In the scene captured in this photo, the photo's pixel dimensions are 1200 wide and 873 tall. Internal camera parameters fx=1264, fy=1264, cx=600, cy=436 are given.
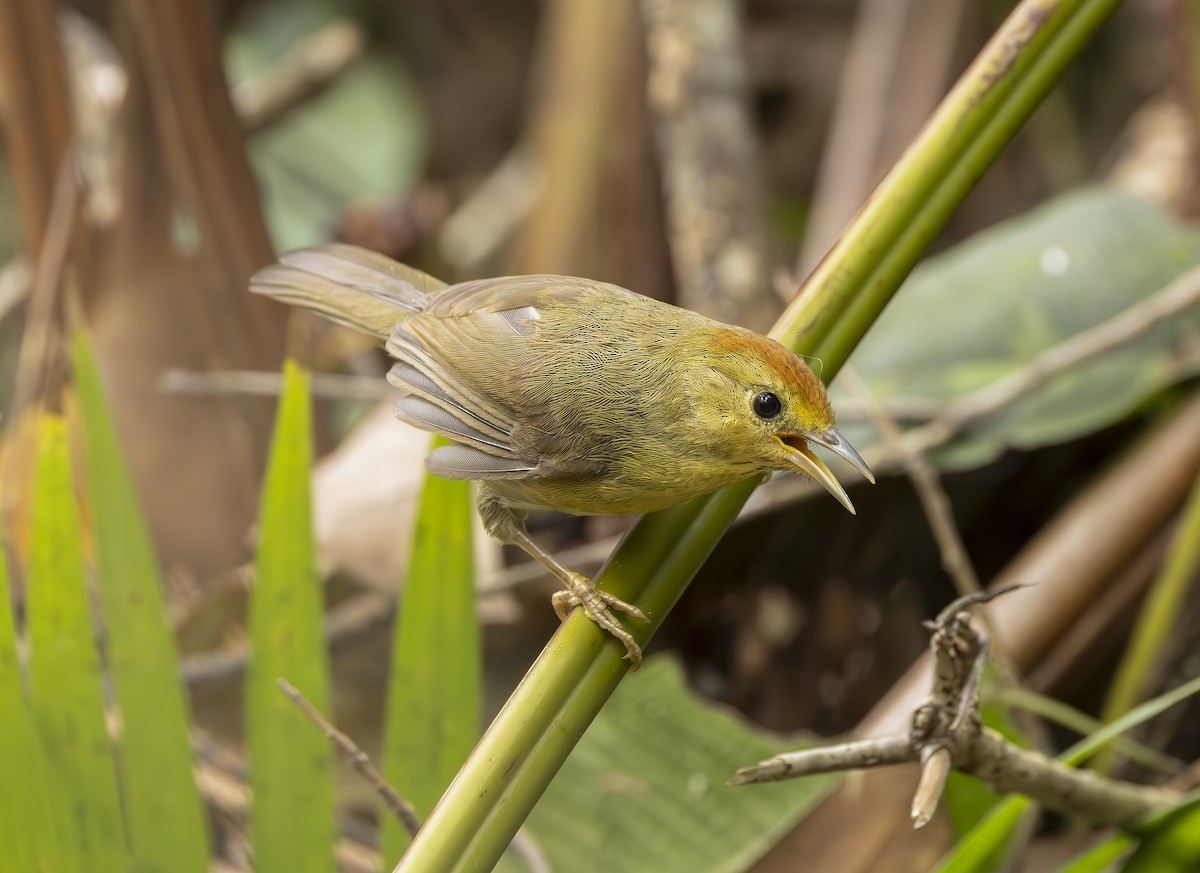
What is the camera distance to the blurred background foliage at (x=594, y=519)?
1.59 meters

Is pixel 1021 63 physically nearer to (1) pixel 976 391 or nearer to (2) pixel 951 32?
(1) pixel 976 391

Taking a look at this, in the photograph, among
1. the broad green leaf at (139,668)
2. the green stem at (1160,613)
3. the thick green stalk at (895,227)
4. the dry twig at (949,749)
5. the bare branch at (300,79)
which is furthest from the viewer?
the bare branch at (300,79)

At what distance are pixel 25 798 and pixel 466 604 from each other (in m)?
0.55

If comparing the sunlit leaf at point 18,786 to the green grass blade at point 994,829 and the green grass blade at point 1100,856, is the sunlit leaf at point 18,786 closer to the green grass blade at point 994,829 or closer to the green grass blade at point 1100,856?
the green grass blade at point 994,829

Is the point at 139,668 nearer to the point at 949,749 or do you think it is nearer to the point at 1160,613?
the point at 949,749

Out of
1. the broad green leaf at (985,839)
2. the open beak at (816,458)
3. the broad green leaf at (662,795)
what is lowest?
the broad green leaf at (662,795)

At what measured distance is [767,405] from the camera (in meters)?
1.56

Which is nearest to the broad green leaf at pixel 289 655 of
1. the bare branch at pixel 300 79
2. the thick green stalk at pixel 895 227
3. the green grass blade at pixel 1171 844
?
the thick green stalk at pixel 895 227

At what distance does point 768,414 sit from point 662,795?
716 mm

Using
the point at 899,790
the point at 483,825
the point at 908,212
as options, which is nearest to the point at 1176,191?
the point at 899,790

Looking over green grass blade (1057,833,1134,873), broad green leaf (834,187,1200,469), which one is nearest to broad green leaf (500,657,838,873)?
green grass blade (1057,833,1134,873)

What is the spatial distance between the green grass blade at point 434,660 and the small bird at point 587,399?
0.24 feet

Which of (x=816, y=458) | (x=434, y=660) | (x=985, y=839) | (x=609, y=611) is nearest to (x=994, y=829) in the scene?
(x=985, y=839)

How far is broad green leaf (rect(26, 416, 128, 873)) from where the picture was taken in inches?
58.7
